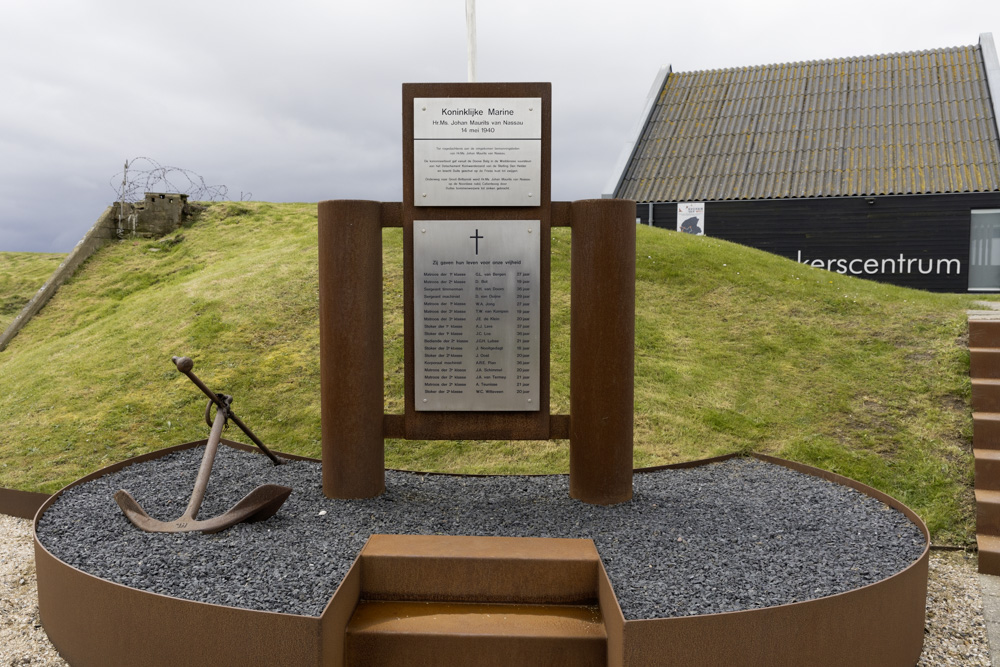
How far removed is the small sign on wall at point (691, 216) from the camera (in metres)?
19.0

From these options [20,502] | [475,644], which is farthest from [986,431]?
[20,502]

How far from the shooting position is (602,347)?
5.27 m

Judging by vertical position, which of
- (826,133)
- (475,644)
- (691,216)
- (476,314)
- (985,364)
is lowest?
(475,644)

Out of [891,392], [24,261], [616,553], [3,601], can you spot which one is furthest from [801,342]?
[24,261]

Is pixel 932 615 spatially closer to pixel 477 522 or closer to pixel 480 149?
pixel 477 522

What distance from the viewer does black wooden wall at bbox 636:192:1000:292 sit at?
17281mm

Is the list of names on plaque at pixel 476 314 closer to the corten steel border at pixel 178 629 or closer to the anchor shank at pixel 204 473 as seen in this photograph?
the anchor shank at pixel 204 473

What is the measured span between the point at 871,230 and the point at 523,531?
16360mm

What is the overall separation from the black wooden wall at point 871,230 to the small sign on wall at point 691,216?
0.16 meters

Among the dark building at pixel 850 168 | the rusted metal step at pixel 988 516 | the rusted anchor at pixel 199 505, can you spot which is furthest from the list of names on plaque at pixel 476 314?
the dark building at pixel 850 168

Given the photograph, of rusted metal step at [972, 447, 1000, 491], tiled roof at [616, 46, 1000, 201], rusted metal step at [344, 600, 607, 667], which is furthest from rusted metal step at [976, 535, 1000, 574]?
tiled roof at [616, 46, 1000, 201]

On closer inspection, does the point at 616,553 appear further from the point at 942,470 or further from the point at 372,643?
the point at 942,470

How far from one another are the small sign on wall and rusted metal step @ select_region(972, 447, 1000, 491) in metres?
13.3

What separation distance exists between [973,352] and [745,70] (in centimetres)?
1697
